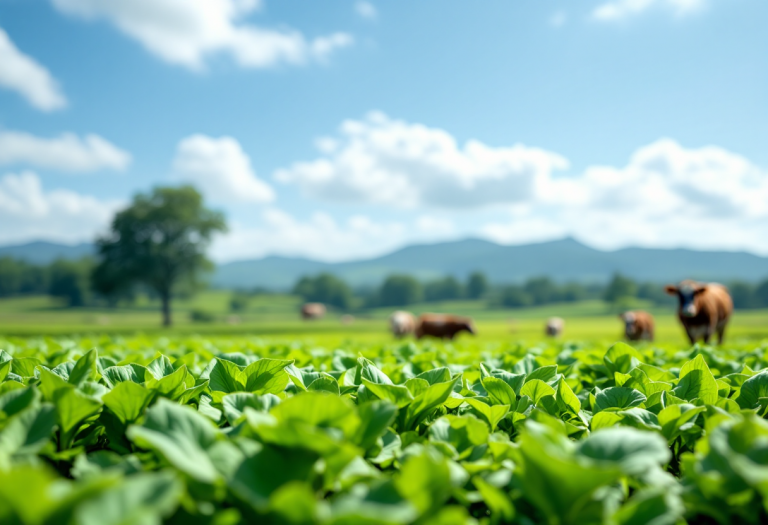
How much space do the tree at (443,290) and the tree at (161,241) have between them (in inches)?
4214

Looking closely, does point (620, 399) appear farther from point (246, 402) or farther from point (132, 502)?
point (132, 502)

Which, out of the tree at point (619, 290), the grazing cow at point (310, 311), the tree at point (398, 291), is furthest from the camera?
the tree at point (398, 291)

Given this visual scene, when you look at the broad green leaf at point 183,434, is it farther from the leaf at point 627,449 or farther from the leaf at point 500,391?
the leaf at point 500,391

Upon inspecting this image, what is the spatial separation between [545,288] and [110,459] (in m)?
146

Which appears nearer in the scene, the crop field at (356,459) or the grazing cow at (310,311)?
the crop field at (356,459)

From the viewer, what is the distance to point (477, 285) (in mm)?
146125

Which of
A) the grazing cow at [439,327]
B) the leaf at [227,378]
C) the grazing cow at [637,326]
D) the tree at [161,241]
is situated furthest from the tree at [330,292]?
the leaf at [227,378]

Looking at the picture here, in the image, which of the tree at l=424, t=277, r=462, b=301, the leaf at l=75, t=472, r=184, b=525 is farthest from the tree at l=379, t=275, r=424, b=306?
the leaf at l=75, t=472, r=184, b=525

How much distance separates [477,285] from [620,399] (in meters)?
147

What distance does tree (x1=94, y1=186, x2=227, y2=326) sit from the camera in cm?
5078

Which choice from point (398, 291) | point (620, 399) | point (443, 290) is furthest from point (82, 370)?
point (443, 290)

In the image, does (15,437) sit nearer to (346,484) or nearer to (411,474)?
(346,484)

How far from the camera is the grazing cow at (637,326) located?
24219mm

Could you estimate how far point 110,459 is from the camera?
149 cm
